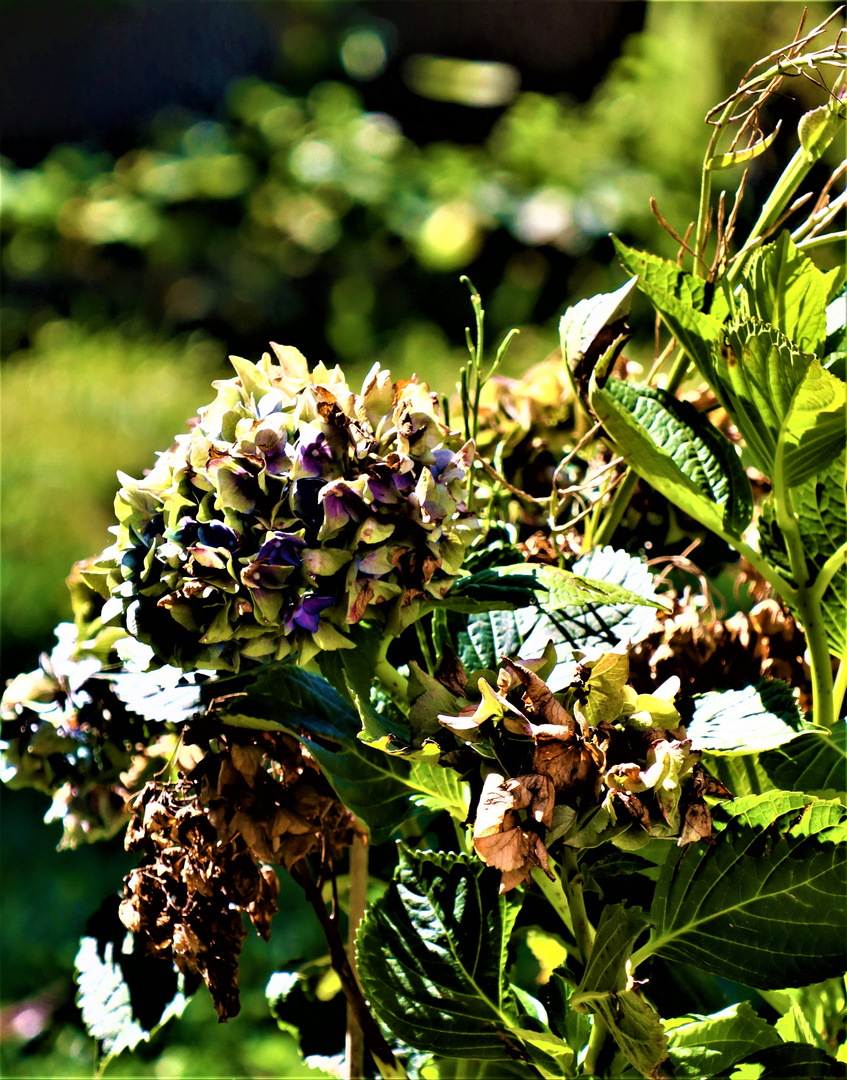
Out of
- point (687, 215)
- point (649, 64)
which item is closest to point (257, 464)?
point (687, 215)

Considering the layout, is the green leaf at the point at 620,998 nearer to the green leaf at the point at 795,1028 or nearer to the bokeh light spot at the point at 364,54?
the green leaf at the point at 795,1028

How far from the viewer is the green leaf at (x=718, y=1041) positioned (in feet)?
1.07

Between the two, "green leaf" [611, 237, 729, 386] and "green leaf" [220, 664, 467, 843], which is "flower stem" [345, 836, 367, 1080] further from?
"green leaf" [611, 237, 729, 386]

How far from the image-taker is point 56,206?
10.8 ft

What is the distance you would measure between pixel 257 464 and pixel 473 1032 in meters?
0.17

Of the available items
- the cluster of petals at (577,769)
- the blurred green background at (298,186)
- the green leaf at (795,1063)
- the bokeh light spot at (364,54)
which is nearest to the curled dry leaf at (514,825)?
the cluster of petals at (577,769)

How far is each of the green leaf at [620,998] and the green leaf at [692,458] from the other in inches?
4.7

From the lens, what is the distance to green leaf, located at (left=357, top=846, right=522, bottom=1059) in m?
0.32

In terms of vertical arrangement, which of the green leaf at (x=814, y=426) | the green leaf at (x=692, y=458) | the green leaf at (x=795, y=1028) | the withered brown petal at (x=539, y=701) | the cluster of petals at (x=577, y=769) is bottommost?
the green leaf at (x=795, y=1028)

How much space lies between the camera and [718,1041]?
0.33 m

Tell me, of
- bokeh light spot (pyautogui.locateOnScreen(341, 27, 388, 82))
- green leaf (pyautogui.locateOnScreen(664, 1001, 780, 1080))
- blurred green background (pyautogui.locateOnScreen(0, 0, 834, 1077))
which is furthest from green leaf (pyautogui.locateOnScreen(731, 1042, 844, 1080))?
bokeh light spot (pyautogui.locateOnScreen(341, 27, 388, 82))

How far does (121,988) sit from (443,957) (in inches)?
5.4

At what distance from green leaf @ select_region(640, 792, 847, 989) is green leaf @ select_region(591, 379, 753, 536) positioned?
0.09m

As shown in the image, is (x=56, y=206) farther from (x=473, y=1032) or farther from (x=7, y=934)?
(x=473, y=1032)
